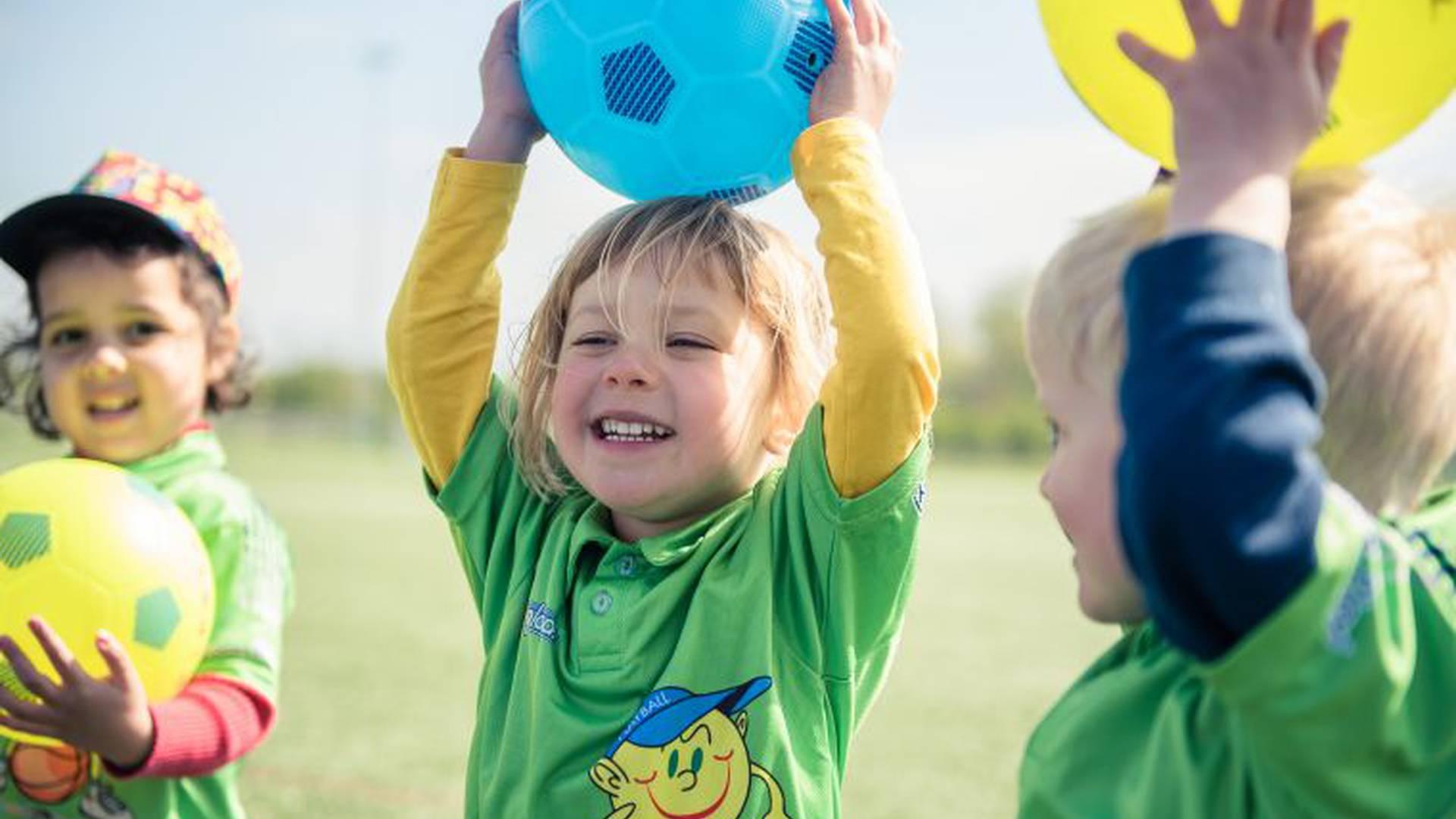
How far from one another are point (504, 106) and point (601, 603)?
0.96 m

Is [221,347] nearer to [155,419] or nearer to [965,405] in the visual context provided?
[155,419]

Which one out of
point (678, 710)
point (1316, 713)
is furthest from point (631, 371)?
point (1316, 713)

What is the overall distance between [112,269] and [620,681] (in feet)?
5.66

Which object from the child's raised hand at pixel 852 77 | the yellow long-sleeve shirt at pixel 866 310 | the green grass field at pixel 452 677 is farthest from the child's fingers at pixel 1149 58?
the green grass field at pixel 452 677

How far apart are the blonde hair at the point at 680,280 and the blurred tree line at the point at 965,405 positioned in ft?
93.0

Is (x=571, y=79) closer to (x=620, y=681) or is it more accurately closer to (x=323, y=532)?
(x=620, y=681)

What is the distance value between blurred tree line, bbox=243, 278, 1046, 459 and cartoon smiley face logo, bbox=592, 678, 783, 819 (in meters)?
28.7

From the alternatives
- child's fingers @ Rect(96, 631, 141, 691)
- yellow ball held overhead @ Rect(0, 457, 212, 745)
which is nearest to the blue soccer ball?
yellow ball held overhead @ Rect(0, 457, 212, 745)

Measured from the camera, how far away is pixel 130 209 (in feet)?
11.3

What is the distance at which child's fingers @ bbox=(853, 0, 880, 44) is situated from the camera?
252 cm

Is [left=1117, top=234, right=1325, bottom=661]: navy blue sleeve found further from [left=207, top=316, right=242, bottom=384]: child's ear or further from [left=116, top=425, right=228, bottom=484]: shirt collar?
[left=207, top=316, right=242, bottom=384]: child's ear

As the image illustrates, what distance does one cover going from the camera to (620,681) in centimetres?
243

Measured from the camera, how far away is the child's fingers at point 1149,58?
1552 millimetres

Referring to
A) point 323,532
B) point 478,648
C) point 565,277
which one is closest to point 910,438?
point 565,277
